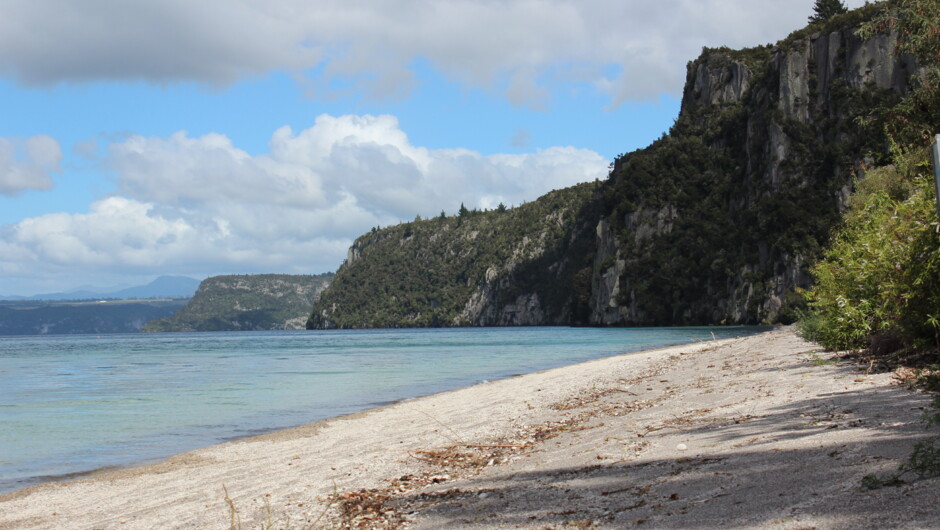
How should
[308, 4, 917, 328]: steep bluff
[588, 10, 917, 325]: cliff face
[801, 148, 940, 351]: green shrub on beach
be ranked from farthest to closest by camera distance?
[588, 10, 917, 325]: cliff face → [308, 4, 917, 328]: steep bluff → [801, 148, 940, 351]: green shrub on beach

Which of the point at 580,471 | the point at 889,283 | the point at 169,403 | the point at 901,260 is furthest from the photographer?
the point at 169,403

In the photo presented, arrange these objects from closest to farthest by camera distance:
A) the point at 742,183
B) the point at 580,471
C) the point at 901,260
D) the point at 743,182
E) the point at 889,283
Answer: the point at 580,471
the point at 901,260
the point at 889,283
the point at 743,182
the point at 742,183

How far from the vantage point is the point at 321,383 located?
108 ft

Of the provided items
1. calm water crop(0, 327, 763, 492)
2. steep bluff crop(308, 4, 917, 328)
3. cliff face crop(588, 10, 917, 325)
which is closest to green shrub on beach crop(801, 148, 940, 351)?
calm water crop(0, 327, 763, 492)

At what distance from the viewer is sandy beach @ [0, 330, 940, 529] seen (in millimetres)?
6098

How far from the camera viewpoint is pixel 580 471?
27.5ft

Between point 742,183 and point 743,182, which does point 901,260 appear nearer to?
point 743,182

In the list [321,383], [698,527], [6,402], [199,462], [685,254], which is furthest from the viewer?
[685,254]

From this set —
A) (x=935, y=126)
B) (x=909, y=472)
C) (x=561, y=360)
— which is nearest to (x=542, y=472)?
(x=909, y=472)

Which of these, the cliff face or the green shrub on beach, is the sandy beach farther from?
the cliff face

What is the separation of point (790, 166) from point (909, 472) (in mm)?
113640

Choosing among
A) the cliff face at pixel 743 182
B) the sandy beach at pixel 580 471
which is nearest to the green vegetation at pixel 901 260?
the sandy beach at pixel 580 471

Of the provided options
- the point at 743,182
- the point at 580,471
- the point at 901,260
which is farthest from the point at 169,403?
the point at 743,182

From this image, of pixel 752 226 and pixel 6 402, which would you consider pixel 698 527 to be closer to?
pixel 6 402
